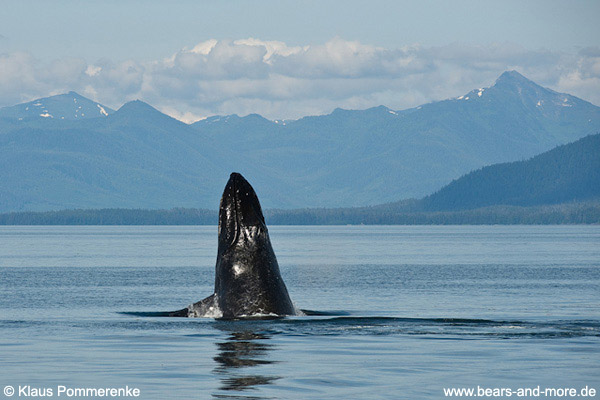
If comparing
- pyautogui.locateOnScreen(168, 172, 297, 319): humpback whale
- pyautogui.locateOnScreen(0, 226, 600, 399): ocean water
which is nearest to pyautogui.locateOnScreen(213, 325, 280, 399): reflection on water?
pyautogui.locateOnScreen(0, 226, 600, 399): ocean water

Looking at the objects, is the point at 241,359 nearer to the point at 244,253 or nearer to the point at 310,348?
the point at 310,348

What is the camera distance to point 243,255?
2506 cm

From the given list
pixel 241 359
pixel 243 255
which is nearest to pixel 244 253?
pixel 243 255

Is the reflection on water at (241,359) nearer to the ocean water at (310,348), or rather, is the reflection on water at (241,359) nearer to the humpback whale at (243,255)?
the ocean water at (310,348)

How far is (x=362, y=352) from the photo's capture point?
24656 millimetres

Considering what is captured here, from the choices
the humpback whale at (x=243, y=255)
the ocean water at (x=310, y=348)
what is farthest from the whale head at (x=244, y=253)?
the ocean water at (x=310, y=348)

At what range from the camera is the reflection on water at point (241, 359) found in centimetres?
1965

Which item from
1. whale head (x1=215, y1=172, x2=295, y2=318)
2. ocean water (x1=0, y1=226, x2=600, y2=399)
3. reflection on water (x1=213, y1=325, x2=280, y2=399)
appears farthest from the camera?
whale head (x1=215, y1=172, x2=295, y2=318)

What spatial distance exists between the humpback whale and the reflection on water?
0.68 meters

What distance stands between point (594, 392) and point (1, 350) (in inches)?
567

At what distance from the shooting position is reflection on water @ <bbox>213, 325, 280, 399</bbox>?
19.6m

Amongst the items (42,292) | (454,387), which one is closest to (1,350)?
(454,387)

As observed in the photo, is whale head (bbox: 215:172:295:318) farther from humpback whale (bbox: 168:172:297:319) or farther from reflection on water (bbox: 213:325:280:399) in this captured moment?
reflection on water (bbox: 213:325:280:399)

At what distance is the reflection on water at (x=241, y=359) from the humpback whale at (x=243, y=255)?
0.68 metres
